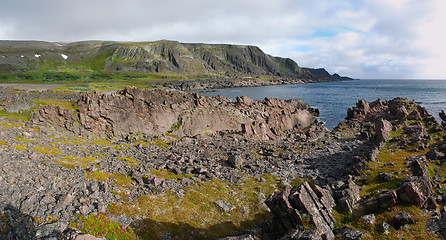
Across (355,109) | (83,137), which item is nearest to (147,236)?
(83,137)

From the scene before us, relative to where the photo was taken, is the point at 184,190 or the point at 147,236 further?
the point at 184,190

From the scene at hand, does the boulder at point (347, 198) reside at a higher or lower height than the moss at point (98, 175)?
higher

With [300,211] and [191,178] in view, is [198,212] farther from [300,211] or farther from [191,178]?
[300,211]

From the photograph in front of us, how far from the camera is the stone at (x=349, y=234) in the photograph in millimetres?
13894

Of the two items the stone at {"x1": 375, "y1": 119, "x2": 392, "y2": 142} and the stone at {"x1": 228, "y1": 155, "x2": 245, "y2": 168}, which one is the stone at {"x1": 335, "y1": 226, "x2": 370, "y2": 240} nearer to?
the stone at {"x1": 228, "y1": 155, "x2": 245, "y2": 168}

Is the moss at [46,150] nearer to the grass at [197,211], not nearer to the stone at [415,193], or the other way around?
the grass at [197,211]

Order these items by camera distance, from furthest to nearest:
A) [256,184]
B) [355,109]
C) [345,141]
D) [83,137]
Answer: [355,109], [345,141], [83,137], [256,184]

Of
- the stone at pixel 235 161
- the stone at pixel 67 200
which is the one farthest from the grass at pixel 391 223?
the stone at pixel 67 200

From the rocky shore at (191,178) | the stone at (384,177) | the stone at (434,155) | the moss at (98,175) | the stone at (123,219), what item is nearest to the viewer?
the rocky shore at (191,178)

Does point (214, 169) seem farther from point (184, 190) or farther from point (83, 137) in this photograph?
point (83, 137)

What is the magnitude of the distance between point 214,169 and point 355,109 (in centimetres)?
5837

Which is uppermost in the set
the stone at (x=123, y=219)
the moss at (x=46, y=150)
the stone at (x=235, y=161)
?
the moss at (x=46, y=150)

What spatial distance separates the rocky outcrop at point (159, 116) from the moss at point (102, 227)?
21.6 meters

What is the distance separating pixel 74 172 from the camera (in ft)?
66.9
